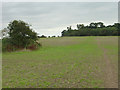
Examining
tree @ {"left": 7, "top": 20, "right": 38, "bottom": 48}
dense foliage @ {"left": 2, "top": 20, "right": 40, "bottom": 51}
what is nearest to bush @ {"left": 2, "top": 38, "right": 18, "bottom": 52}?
dense foliage @ {"left": 2, "top": 20, "right": 40, "bottom": 51}

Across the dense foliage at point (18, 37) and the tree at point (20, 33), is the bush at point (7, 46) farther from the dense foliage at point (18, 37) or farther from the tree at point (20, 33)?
the tree at point (20, 33)

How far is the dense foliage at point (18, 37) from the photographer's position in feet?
75.4

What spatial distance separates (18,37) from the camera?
76.5 ft

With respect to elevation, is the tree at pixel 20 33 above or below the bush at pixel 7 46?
above

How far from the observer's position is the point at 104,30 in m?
69.1

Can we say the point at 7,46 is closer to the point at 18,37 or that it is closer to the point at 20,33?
the point at 18,37

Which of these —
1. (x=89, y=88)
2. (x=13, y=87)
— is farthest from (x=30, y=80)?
(x=89, y=88)

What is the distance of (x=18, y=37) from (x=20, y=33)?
2.44 feet

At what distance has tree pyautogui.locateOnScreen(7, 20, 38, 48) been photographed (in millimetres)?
23100

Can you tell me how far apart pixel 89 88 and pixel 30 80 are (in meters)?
2.88

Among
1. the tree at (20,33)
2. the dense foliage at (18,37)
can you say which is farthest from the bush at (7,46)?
the tree at (20,33)

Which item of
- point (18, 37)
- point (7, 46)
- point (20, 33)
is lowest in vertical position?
point (7, 46)

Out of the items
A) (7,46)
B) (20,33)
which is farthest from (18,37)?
(7,46)

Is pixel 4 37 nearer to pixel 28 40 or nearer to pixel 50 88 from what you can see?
pixel 28 40
